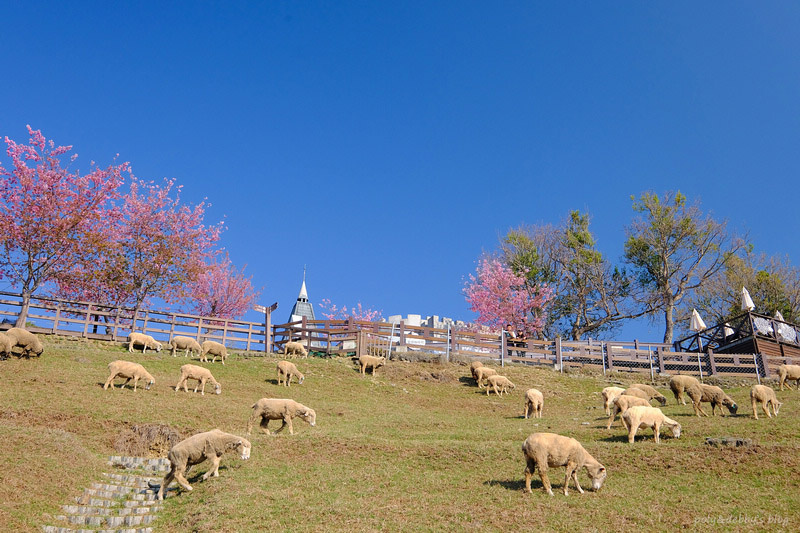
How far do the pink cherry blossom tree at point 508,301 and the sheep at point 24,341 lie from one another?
35.8 metres

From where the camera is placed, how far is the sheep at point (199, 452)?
13.1 meters

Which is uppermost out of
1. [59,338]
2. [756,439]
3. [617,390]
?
[59,338]

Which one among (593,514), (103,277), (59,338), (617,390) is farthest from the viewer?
(103,277)

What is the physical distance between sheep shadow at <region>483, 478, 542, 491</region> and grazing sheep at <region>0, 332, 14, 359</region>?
63.2 ft

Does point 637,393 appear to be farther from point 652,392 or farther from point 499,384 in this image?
point 499,384

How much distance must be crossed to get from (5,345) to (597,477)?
21760 mm

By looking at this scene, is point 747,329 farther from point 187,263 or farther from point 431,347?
point 187,263

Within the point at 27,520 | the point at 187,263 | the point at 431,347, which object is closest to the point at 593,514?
the point at 27,520

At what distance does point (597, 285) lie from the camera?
49.1 m

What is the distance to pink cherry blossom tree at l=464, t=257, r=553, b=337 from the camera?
5003 cm

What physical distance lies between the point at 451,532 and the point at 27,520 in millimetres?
7511

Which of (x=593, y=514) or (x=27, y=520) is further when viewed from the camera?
(x=593, y=514)

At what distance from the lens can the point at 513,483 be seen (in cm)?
1334

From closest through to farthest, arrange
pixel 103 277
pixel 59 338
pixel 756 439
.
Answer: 1. pixel 756 439
2. pixel 59 338
3. pixel 103 277
